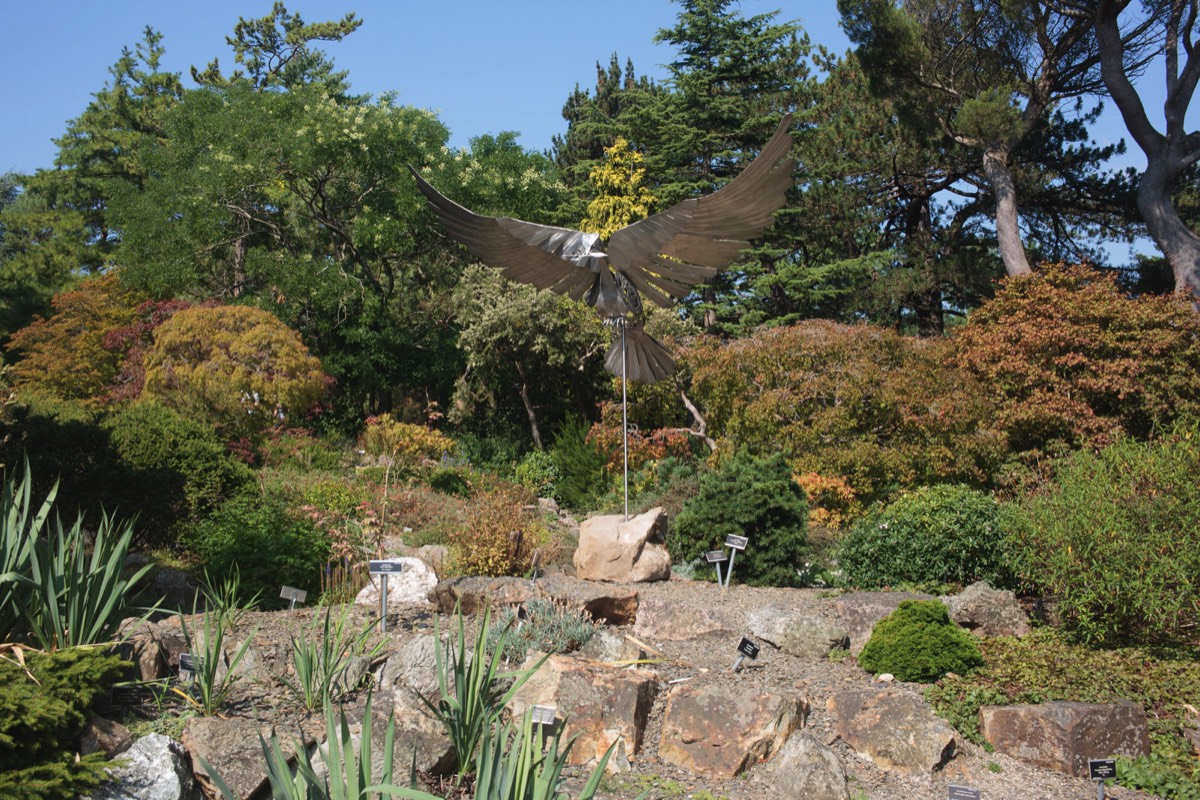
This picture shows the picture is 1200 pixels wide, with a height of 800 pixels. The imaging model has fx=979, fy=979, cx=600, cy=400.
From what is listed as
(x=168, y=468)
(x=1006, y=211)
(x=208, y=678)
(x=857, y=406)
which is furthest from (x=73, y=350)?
(x=1006, y=211)

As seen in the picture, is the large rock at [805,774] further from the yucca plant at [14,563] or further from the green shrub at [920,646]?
the yucca plant at [14,563]

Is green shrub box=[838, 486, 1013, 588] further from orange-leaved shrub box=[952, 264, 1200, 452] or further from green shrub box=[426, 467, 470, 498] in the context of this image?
green shrub box=[426, 467, 470, 498]

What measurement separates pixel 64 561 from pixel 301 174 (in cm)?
1403

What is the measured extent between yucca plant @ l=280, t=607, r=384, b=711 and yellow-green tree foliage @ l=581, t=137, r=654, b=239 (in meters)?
15.3

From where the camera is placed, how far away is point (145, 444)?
348 inches

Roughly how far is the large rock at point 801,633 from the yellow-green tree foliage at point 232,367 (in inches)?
353

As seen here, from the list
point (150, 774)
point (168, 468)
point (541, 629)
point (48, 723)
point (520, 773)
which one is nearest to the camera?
point (520, 773)

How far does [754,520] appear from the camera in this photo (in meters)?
8.83

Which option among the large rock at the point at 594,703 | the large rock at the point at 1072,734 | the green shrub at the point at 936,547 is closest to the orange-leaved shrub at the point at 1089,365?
the green shrub at the point at 936,547

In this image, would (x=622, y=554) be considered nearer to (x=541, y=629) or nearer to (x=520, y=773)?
(x=541, y=629)

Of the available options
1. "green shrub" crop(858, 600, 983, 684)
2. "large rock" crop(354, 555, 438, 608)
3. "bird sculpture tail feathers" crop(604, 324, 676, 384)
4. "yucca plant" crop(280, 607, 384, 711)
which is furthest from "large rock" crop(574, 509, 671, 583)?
"yucca plant" crop(280, 607, 384, 711)

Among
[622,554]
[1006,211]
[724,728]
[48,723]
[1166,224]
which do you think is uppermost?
[1006,211]

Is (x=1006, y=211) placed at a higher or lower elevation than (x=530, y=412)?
higher

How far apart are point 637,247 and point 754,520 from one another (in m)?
2.81
